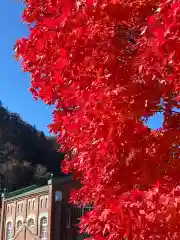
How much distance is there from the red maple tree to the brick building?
103 ft

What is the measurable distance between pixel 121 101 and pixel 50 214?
1299 inches

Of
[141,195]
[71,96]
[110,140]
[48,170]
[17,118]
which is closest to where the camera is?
[141,195]

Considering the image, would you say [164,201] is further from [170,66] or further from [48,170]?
[48,170]

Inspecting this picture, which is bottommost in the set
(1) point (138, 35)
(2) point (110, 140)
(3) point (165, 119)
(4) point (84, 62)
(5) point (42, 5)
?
(2) point (110, 140)

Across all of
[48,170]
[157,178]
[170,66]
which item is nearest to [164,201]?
[157,178]

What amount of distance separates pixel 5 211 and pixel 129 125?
4516 cm

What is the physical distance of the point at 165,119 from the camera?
5504 millimetres

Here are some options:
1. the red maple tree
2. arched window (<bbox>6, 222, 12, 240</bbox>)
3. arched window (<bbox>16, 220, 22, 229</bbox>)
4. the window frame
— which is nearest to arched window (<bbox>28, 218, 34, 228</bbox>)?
the window frame

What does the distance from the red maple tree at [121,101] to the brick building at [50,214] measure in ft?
103

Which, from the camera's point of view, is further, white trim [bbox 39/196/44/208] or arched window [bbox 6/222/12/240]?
arched window [bbox 6/222/12/240]

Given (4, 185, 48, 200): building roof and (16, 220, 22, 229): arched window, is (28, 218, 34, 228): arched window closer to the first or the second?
(16, 220, 22, 229): arched window

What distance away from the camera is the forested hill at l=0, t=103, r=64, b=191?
67438 millimetres

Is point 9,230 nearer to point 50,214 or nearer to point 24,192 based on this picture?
point 24,192

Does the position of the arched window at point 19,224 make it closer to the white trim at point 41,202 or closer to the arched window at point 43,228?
the arched window at point 43,228
